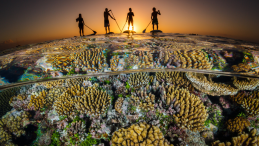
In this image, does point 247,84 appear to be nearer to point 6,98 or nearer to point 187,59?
point 187,59

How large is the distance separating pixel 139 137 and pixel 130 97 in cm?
138

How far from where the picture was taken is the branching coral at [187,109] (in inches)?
107

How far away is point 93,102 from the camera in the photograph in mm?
3172

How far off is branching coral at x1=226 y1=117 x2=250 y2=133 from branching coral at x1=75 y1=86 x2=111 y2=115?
3.59 m

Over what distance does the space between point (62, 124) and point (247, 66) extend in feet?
22.5

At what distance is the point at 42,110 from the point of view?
332 cm

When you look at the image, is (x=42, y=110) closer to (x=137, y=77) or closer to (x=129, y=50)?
(x=137, y=77)

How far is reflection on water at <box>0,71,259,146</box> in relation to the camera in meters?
2.63

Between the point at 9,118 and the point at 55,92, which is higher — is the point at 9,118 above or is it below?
below

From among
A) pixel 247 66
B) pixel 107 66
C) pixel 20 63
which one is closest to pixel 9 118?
pixel 20 63

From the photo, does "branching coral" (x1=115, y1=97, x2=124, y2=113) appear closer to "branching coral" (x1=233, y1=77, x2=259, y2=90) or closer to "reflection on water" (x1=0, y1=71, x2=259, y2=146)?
"reflection on water" (x1=0, y1=71, x2=259, y2=146)

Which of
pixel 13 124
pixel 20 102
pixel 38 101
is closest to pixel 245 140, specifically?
pixel 38 101

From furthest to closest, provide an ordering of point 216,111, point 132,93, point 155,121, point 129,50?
point 129,50
point 132,93
point 216,111
point 155,121

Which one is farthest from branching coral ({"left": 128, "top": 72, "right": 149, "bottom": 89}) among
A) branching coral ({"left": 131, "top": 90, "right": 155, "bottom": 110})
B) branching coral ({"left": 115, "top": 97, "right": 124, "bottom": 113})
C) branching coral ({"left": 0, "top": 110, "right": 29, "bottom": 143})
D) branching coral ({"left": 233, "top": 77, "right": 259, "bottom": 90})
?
branching coral ({"left": 0, "top": 110, "right": 29, "bottom": 143})
